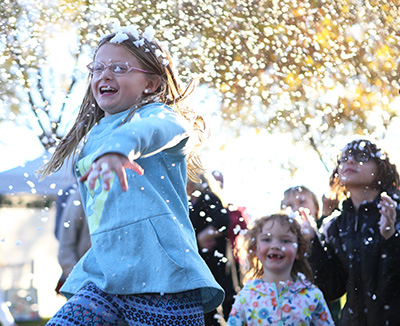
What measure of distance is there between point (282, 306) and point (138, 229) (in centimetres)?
158

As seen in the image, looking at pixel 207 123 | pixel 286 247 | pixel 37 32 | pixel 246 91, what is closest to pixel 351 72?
pixel 246 91

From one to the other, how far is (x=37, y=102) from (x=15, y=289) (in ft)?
8.76

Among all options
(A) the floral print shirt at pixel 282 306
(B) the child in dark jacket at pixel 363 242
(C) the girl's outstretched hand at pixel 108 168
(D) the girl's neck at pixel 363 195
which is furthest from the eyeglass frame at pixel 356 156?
(C) the girl's outstretched hand at pixel 108 168

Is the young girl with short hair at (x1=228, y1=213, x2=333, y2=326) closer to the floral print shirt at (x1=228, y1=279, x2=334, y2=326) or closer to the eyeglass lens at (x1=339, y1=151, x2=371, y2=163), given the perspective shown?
the floral print shirt at (x1=228, y1=279, x2=334, y2=326)

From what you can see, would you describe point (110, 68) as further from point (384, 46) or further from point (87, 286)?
point (384, 46)

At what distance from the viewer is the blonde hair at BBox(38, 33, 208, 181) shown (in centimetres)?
A: 233

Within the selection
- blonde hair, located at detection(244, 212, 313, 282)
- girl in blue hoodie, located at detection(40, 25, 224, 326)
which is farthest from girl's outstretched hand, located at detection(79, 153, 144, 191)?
blonde hair, located at detection(244, 212, 313, 282)

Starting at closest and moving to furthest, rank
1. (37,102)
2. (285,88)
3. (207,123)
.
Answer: (207,123) → (285,88) → (37,102)

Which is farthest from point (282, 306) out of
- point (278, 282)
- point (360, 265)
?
point (360, 265)

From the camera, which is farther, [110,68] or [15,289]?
[15,289]

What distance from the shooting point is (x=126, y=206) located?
2.01 m

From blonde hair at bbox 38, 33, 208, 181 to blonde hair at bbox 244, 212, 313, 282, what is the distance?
134 cm

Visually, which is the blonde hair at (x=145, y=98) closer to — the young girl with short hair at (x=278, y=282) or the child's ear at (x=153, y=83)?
the child's ear at (x=153, y=83)

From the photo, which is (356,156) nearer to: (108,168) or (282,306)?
(282,306)
